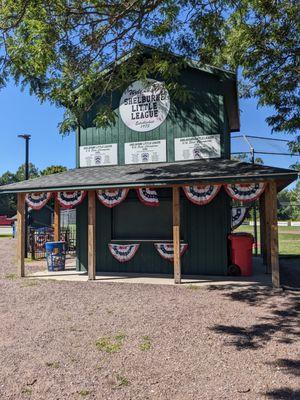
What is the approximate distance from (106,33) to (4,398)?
7.87 m

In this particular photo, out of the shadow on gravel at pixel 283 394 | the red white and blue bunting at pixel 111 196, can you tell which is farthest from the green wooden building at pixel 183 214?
the shadow on gravel at pixel 283 394

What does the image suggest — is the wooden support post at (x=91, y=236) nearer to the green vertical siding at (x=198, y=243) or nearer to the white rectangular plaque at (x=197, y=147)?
the green vertical siding at (x=198, y=243)

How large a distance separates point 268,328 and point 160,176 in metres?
4.86

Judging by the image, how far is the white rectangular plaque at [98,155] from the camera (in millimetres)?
12820

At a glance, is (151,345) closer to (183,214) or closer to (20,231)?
(183,214)

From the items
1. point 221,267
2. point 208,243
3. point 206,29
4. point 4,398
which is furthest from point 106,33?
point 4,398

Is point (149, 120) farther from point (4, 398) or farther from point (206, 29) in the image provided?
point (4, 398)

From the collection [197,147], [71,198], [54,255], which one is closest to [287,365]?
[71,198]

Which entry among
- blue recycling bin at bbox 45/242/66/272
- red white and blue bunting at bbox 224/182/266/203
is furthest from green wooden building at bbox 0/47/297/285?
blue recycling bin at bbox 45/242/66/272

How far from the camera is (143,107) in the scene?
12562 mm

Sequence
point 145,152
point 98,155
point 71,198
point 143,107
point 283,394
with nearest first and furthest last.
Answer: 1. point 283,394
2. point 71,198
3. point 145,152
4. point 143,107
5. point 98,155

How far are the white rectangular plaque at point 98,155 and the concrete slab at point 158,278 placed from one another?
11.8 ft

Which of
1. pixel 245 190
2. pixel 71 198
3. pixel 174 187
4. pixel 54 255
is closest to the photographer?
pixel 245 190

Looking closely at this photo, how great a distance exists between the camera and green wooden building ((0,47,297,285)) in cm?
1057
